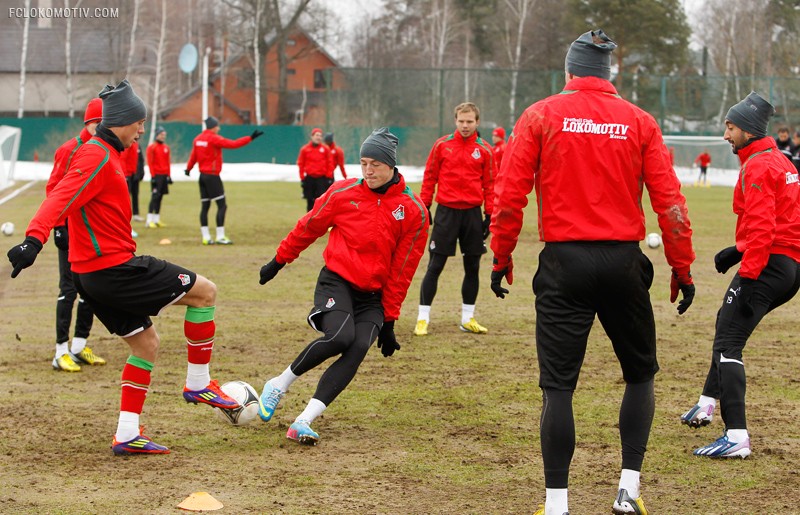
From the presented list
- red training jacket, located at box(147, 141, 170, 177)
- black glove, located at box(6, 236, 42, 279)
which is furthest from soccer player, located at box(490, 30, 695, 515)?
red training jacket, located at box(147, 141, 170, 177)

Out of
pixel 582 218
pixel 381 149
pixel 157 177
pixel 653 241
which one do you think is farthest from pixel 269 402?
pixel 157 177

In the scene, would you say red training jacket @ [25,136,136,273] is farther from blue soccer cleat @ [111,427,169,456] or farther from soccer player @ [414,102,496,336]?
soccer player @ [414,102,496,336]

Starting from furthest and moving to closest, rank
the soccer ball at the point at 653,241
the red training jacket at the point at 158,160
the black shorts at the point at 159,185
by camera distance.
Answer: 1. the red training jacket at the point at 158,160
2. the black shorts at the point at 159,185
3. the soccer ball at the point at 653,241

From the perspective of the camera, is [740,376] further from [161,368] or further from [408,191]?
[161,368]

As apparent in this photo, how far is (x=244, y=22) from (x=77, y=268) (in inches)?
2437

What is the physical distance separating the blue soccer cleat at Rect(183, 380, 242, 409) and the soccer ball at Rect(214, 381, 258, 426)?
0.16ft

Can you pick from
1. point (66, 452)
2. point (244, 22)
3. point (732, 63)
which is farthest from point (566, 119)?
point (732, 63)

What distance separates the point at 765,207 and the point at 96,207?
388cm

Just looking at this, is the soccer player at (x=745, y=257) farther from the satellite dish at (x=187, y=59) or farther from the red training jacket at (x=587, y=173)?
the satellite dish at (x=187, y=59)

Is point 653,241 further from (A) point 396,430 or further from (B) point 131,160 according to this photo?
(A) point 396,430

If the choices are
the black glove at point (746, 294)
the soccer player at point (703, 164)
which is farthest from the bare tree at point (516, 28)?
the black glove at point (746, 294)

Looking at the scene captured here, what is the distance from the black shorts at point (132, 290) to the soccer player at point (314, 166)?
1497 cm

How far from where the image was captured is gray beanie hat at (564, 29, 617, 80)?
15.8ft

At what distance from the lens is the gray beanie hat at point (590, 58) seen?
480 cm
